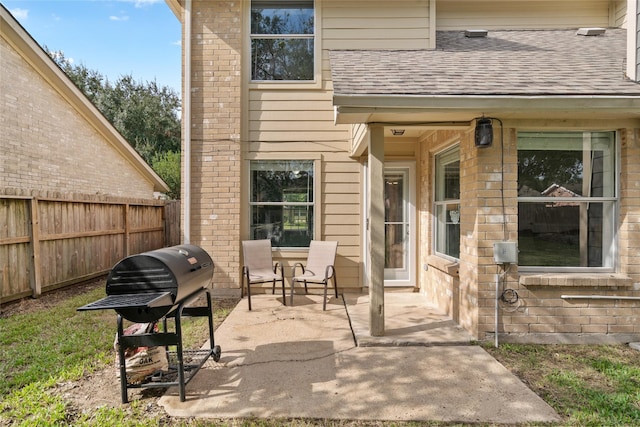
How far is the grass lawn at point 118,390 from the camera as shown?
2.46m

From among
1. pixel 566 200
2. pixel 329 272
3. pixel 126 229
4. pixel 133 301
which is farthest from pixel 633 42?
pixel 126 229

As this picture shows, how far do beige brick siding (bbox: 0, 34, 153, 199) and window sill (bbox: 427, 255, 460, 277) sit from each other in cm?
837

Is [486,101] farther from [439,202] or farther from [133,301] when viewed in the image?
[133,301]

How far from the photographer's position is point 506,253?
12.2 ft

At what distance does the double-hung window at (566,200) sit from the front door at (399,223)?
2220 mm

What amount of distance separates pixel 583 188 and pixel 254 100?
497 cm

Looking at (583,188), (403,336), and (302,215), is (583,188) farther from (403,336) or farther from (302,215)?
(302,215)

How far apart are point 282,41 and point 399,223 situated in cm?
384

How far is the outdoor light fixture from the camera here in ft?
11.9

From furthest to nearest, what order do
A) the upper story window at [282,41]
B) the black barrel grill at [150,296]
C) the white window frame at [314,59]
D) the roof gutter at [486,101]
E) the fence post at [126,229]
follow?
the fence post at [126,229] → the upper story window at [282,41] → the white window frame at [314,59] → the roof gutter at [486,101] → the black barrel grill at [150,296]

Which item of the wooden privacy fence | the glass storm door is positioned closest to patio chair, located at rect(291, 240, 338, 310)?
the glass storm door

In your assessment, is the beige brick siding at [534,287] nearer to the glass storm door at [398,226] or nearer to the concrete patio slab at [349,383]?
the concrete patio slab at [349,383]

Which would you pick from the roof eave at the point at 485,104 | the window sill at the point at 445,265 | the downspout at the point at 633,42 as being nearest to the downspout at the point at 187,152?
the roof eave at the point at 485,104

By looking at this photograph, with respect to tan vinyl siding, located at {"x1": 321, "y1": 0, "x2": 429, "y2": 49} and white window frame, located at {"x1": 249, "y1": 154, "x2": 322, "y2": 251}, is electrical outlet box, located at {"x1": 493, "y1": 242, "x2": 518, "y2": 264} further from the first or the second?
tan vinyl siding, located at {"x1": 321, "y1": 0, "x2": 429, "y2": 49}
